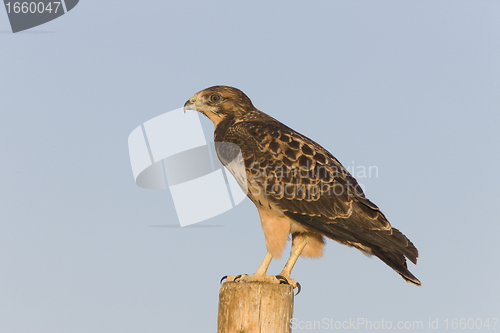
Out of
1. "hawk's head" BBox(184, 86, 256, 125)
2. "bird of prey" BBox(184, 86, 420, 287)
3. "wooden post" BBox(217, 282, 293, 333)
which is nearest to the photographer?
"wooden post" BBox(217, 282, 293, 333)

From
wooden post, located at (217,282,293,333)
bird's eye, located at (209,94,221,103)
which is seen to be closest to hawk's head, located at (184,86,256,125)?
bird's eye, located at (209,94,221,103)

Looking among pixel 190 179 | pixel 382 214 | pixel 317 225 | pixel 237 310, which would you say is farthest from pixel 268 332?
pixel 190 179

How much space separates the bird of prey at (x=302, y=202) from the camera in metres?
6.27

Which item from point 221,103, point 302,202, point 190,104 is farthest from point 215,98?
point 302,202

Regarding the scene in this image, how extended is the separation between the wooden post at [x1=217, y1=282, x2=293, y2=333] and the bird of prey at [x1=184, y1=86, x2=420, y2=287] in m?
0.76

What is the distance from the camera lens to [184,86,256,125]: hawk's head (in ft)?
24.3

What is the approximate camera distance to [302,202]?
6.41m

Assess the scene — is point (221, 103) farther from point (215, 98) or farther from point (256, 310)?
point (256, 310)

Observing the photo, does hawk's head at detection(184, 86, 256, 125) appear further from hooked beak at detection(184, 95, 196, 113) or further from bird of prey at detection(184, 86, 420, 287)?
bird of prey at detection(184, 86, 420, 287)

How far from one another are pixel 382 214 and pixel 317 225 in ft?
3.06

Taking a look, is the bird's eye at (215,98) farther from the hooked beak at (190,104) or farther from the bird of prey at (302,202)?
the bird of prey at (302,202)

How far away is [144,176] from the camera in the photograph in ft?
24.8

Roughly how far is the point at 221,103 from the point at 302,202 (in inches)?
83.1

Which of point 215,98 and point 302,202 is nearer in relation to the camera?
point 302,202
